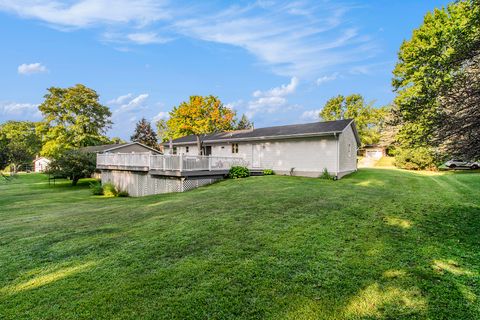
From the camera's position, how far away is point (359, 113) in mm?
48906

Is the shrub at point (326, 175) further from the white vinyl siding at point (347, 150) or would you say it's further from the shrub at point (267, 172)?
the shrub at point (267, 172)

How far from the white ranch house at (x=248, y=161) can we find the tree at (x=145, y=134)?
Answer: 24856mm

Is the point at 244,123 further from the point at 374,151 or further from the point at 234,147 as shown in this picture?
the point at 234,147

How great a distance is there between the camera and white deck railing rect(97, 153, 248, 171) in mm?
14844

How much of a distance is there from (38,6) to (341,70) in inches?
1199

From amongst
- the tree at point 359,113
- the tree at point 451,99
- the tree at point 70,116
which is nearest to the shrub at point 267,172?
the tree at point 451,99

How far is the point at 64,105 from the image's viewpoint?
4175 cm

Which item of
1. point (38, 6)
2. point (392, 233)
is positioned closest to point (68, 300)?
point (392, 233)

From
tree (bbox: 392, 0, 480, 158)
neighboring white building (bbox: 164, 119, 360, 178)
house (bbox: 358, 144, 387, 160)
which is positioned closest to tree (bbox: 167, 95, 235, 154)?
neighboring white building (bbox: 164, 119, 360, 178)

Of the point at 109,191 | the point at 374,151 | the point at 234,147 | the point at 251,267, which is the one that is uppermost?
the point at 374,151

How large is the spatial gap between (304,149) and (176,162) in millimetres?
8850

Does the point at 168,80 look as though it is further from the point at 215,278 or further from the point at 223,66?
the point at 215,278

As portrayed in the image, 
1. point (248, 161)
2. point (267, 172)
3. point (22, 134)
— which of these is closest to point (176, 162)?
point (267, 172)

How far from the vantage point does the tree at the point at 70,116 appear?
41.0m
